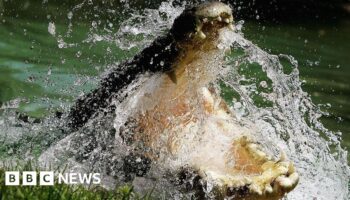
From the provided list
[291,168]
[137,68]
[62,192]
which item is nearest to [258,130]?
[291,168]

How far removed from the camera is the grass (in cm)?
298

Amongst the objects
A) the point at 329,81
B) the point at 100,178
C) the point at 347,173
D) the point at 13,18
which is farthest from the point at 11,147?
the point at 13,18

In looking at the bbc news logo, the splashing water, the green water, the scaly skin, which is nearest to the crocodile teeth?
the scaly skin

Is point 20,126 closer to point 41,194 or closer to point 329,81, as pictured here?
point 41,194

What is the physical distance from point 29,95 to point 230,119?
9.15 ft

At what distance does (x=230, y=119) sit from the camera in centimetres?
400

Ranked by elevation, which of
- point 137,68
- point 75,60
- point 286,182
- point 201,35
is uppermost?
point 201,35

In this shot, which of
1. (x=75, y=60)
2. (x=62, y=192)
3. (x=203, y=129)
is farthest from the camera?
(x=75, y=60)

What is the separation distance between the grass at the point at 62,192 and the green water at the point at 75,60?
2.54 meters

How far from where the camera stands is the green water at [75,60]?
21.4ft

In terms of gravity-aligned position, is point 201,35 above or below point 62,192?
above

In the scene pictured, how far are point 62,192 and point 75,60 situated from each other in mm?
5086

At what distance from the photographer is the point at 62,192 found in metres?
3.09

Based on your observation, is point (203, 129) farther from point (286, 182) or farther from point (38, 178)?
point (38, 178)
